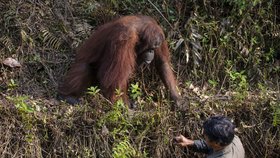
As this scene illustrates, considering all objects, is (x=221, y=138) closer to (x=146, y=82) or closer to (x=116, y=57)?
(x=116, y=57)

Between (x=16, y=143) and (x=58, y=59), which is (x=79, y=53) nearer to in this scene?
(x=58, y=59)

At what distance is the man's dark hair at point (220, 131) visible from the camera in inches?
151

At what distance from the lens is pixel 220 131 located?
12.6ft

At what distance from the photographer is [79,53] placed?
5277 mm

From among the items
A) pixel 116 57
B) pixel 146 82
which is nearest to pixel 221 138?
pixel 116 57

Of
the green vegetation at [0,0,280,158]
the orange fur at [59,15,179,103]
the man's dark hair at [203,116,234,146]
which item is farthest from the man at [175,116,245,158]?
the orange fur at [59,15,179,103]

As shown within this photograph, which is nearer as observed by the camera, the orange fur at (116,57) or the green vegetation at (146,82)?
the green vegetation at (146,82)

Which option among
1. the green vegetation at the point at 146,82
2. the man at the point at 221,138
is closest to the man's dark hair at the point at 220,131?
the man at the point at 221,138

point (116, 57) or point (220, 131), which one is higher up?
point (116, 57)

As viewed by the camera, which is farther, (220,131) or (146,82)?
(146,82)

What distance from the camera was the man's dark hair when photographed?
3842mm

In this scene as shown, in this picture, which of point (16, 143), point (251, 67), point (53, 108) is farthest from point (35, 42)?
point (251, 67)

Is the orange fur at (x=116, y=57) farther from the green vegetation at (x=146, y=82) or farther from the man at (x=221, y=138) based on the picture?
the man at (x=221, y=138)

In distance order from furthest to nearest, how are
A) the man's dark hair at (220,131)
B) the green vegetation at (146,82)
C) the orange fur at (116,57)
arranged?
the orange fur at (116,57), the green vegetation at (146,82), the man's dark hair at (220,131)
